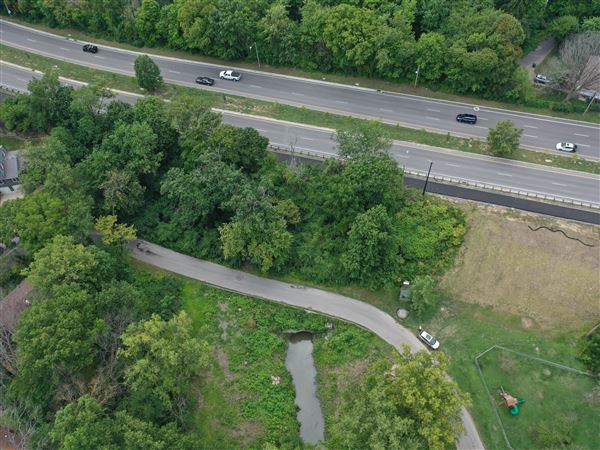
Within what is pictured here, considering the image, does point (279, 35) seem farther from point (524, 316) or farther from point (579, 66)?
point (524, 316)

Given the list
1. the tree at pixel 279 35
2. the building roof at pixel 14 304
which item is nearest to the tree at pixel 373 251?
the building roof at pixel 14 304

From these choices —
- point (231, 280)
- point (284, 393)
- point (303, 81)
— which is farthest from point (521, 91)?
point (284, 393)

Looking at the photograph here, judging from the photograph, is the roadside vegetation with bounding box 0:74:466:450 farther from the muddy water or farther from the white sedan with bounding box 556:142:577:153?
the white sedan with bounding box 556:142:577:153

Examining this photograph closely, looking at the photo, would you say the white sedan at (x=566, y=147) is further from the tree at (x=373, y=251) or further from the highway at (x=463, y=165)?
the tree at (x=373, y=251)

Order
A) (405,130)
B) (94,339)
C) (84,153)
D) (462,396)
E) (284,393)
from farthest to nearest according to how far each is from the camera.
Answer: (405,130), (84,153), (284,393), (94,339), (462,396)

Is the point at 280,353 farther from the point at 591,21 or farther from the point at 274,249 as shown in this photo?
the point at 591,21

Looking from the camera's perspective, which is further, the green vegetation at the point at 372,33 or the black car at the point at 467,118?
the black car at the point at 467,118
